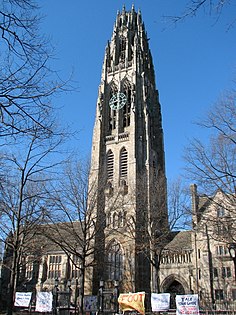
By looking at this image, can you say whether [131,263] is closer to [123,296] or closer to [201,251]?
[201,251]

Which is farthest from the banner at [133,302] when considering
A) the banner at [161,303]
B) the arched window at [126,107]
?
the arched window at [126,107]

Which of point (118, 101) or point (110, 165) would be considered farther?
point (118, 101)

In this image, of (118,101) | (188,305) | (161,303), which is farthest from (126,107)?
(188,305)

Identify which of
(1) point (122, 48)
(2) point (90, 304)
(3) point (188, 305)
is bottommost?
(2) point (90, 304)

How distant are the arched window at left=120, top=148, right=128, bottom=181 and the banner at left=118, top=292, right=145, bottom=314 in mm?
25691

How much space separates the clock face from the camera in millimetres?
51000

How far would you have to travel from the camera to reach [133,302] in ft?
60.2

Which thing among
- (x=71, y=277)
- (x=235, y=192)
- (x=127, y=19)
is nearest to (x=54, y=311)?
(x=235, y=192)

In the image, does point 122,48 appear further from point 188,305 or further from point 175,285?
point 188,305

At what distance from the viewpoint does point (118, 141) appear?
47406mm

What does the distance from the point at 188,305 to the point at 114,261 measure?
23504 millimetres

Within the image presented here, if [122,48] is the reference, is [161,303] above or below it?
below

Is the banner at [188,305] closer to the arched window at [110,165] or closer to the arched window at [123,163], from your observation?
the arched window at [123,163]

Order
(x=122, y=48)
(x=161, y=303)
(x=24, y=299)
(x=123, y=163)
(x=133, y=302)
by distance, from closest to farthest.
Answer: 1. (x=133, y=302)
2. (x=161, y=303)
3. (x=24, y=299)
4. (x=123, y=163)
5. (x=122, y=48)
